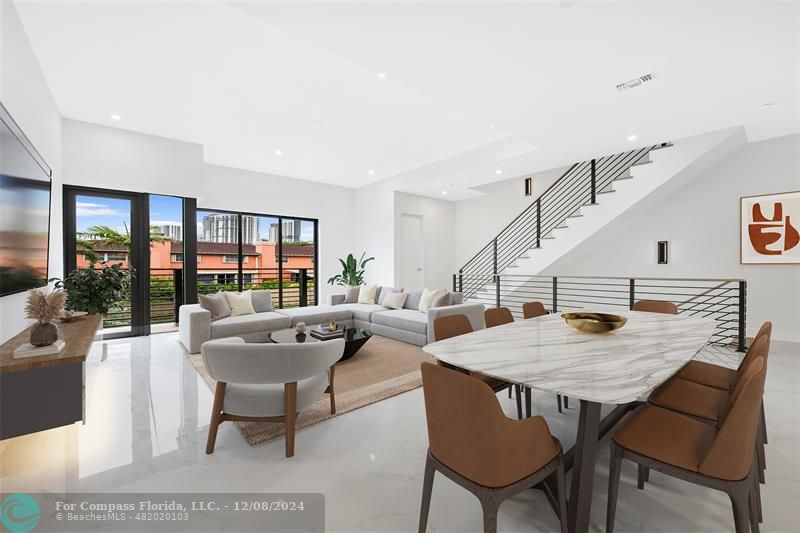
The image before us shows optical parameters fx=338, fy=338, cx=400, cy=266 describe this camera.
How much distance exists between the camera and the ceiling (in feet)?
8.00

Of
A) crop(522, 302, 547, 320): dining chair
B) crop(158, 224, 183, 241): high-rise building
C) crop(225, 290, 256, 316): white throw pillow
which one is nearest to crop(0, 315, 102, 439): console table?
crop(225, 290, 256, 316): white throw pillow

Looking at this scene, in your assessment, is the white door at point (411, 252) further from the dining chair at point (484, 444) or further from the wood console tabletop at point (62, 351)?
the dining chair at point (484, 444)

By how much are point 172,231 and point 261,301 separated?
193 cm

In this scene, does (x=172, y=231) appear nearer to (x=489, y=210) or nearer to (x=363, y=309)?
(x=363, y=309)

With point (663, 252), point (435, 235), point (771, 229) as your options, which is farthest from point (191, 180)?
point (771, 229)

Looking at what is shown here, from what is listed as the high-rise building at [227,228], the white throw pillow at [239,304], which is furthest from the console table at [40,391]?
the high-rise building at [227,228]

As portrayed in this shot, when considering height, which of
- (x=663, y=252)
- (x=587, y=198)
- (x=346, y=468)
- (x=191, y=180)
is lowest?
(x=346, y=468)

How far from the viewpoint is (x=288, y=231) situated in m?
7.48

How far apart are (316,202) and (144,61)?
449 centimetres

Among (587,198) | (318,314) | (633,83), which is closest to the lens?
(633,83)

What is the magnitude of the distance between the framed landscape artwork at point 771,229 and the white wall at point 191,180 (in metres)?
7.07

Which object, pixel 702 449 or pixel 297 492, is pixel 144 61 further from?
pixel 702 449

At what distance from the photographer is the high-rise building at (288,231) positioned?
7273 mm

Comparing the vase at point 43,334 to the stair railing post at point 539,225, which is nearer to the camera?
the vase at point 43,334
